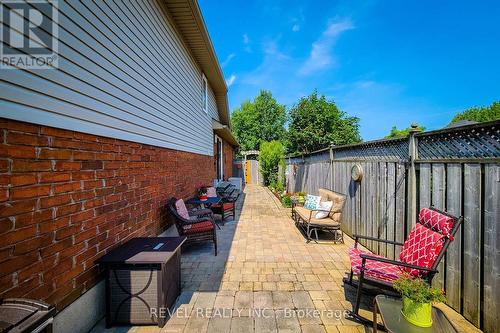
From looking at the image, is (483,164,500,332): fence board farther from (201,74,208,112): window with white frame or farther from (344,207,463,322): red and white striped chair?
(201,74,208,112): window with white frame

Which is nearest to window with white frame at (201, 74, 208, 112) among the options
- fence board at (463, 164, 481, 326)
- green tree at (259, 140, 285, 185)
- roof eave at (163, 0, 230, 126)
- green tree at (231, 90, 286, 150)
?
roof eave at (163, 0, 230, 126)

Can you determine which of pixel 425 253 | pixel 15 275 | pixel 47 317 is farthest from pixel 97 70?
pixel 425 253

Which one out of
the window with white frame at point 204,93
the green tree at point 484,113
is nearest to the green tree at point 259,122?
Answer: the green tree at point 484,113

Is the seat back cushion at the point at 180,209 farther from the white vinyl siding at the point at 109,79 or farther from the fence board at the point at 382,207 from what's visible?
the fence board at the point at 382,207

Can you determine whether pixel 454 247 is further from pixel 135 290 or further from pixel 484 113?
pixel 484 113

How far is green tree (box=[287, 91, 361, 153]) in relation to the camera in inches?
684

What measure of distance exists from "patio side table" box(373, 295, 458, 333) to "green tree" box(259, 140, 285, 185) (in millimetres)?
11534

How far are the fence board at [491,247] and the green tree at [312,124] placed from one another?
1514 centimetres

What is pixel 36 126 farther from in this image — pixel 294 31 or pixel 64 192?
pixel 294 31

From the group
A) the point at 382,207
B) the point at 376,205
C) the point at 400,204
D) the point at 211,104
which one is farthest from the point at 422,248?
the point at 211,104

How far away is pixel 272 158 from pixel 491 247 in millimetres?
11954

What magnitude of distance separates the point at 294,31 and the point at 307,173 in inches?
266

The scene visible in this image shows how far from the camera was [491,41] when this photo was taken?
11.1 m

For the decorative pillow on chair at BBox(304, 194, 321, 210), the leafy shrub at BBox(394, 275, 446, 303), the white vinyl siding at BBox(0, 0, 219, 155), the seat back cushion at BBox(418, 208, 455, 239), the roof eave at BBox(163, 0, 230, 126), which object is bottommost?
the leafy shrub at BBox(394, 275, 446, 303)
